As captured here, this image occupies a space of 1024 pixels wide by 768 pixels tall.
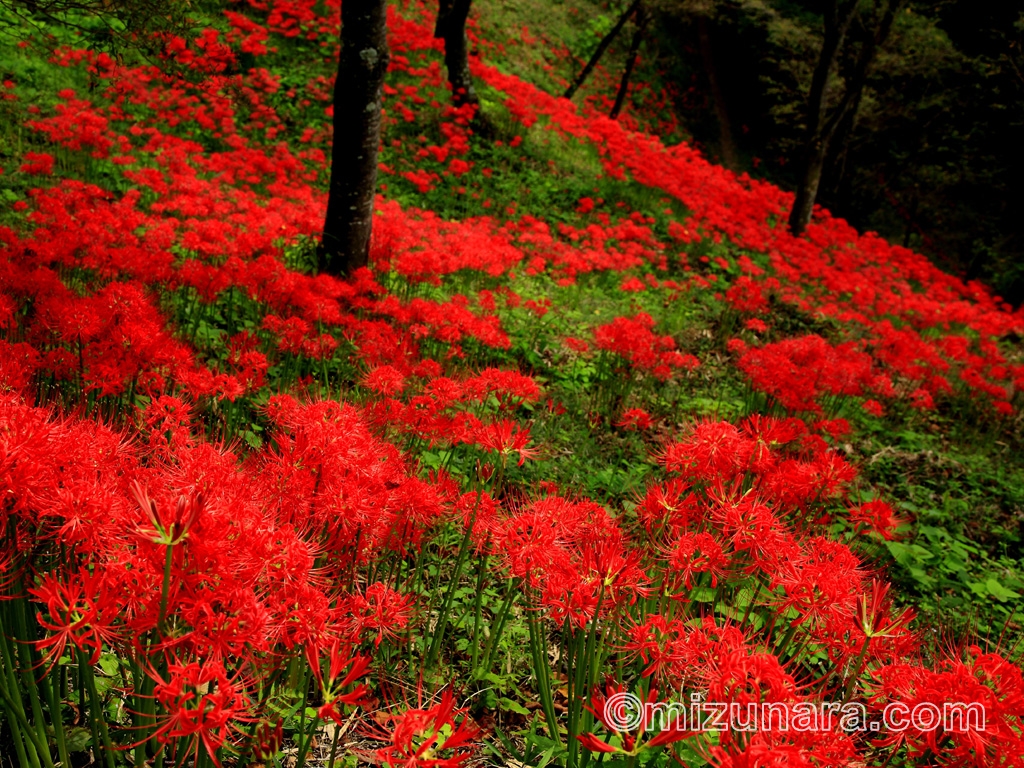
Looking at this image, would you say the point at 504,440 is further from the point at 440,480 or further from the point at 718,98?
the point at 718,98

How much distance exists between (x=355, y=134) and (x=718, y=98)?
76.2 ft

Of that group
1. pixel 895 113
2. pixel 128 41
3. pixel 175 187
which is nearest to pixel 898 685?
pixel 128 41

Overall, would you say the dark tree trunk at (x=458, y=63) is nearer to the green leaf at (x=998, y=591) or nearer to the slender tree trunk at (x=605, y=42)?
the slender tree trunk at (x=605, y=42)

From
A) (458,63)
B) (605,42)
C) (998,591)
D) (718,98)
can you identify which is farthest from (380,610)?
(718,98)

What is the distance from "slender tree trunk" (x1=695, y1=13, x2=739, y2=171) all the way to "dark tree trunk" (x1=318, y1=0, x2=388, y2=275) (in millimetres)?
20160

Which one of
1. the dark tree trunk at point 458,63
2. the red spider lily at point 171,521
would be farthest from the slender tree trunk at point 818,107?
the red spider lily at point 171,521

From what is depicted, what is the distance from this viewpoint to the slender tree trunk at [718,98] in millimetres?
23188

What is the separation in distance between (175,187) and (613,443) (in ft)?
15.3

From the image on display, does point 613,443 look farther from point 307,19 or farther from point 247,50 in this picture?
point 307,19

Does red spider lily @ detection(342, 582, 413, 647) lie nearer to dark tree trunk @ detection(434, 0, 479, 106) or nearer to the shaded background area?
dark tree trunk @ detection(434, 0, 479, 106)

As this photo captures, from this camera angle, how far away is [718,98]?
24422 millimetres

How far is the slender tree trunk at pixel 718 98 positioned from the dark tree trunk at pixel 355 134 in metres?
20.2

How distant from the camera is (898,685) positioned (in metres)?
1.68

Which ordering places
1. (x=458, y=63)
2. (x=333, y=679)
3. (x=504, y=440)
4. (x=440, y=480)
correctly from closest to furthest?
(x=333, y=679) → (x=504, y=440) → (x=440, y=480) → (x=458, y=63)
